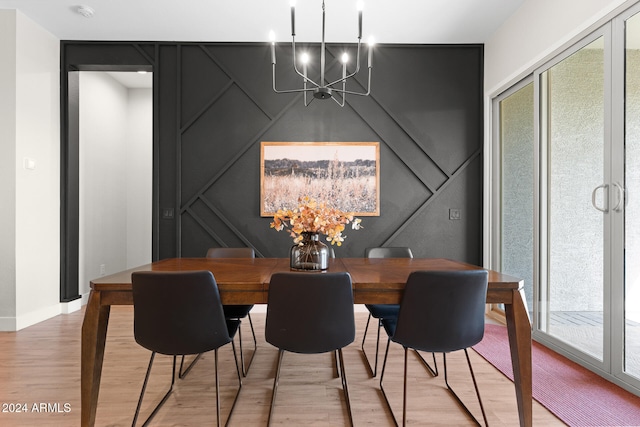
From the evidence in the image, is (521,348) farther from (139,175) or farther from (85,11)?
(139,175)

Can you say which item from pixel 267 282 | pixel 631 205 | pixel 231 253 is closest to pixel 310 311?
pixel 267 282

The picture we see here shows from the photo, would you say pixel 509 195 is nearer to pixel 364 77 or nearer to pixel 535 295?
pixel 535 295

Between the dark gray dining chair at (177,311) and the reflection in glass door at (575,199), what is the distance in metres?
2.43

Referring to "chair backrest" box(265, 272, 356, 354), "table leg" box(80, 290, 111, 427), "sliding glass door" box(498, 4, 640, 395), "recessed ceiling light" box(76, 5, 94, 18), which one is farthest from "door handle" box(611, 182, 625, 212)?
"recessed ceiling light" box(76, 5, 94, 18)

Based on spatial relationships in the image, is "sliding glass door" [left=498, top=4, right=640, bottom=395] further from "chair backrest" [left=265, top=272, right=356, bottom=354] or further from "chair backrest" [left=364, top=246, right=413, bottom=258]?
"chair backrest" [left=265, top=272, right=356, bottom=354]

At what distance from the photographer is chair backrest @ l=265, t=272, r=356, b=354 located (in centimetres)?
154

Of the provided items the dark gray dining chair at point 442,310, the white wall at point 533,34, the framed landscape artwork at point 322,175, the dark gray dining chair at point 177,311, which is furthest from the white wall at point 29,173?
the white wall at point 533,34

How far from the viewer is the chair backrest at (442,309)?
5.11 feet

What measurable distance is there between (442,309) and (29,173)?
3.84 meters

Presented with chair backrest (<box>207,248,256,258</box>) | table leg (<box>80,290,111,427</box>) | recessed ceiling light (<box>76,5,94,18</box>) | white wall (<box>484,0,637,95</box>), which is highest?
recessed ceiling light (<box>76,5,94,18</box>)

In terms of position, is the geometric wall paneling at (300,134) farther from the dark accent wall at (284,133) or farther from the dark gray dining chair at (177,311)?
the dark gray dining chair at (177,311)

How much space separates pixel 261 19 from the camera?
3.32m

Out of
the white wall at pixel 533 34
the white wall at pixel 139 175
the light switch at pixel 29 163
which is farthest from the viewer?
the white wall at pixel 139 175

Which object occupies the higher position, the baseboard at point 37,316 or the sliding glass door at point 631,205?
the sliding glass door at point 631,205
